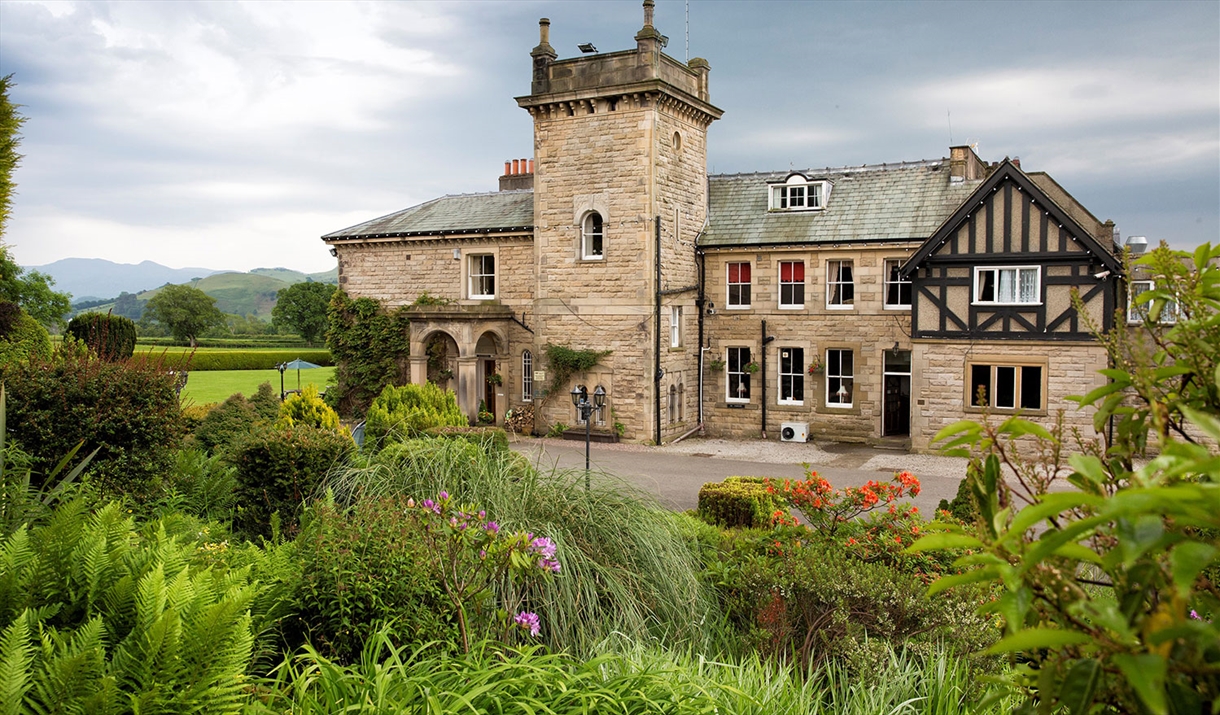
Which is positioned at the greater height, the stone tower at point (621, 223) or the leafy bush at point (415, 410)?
the stone tower at point (621, 223)

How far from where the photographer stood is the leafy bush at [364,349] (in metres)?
26.4

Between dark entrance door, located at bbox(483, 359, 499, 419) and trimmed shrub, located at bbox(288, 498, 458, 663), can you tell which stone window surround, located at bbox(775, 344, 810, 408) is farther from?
trimmed shrub, located at bbox(288, 498, 458, 663)

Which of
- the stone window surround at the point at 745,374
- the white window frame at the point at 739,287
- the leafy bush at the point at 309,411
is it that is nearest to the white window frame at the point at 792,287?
the white window frame at the point at 739,287

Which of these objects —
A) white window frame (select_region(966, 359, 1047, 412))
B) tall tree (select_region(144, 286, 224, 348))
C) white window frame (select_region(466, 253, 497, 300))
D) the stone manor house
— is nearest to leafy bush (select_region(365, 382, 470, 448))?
the stone manor house

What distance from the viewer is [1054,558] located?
1.82 meters

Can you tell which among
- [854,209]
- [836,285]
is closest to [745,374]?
[836,285]

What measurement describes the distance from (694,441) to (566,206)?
23.6ft

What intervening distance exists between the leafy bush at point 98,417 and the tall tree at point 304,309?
72.2 metres

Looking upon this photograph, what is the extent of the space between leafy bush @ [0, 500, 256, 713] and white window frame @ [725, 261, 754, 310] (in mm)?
20440

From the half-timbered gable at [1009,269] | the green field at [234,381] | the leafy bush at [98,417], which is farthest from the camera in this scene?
the green field at [234,381]

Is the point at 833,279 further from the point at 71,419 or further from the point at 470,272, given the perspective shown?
the point at 71,419

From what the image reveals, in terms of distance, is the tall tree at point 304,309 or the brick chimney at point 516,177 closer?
the brick chimney at point 516,177

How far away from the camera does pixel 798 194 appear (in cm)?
2389

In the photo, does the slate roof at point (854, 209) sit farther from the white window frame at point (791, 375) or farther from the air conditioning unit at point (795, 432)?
the air conditioning unit at point (795, 432)
